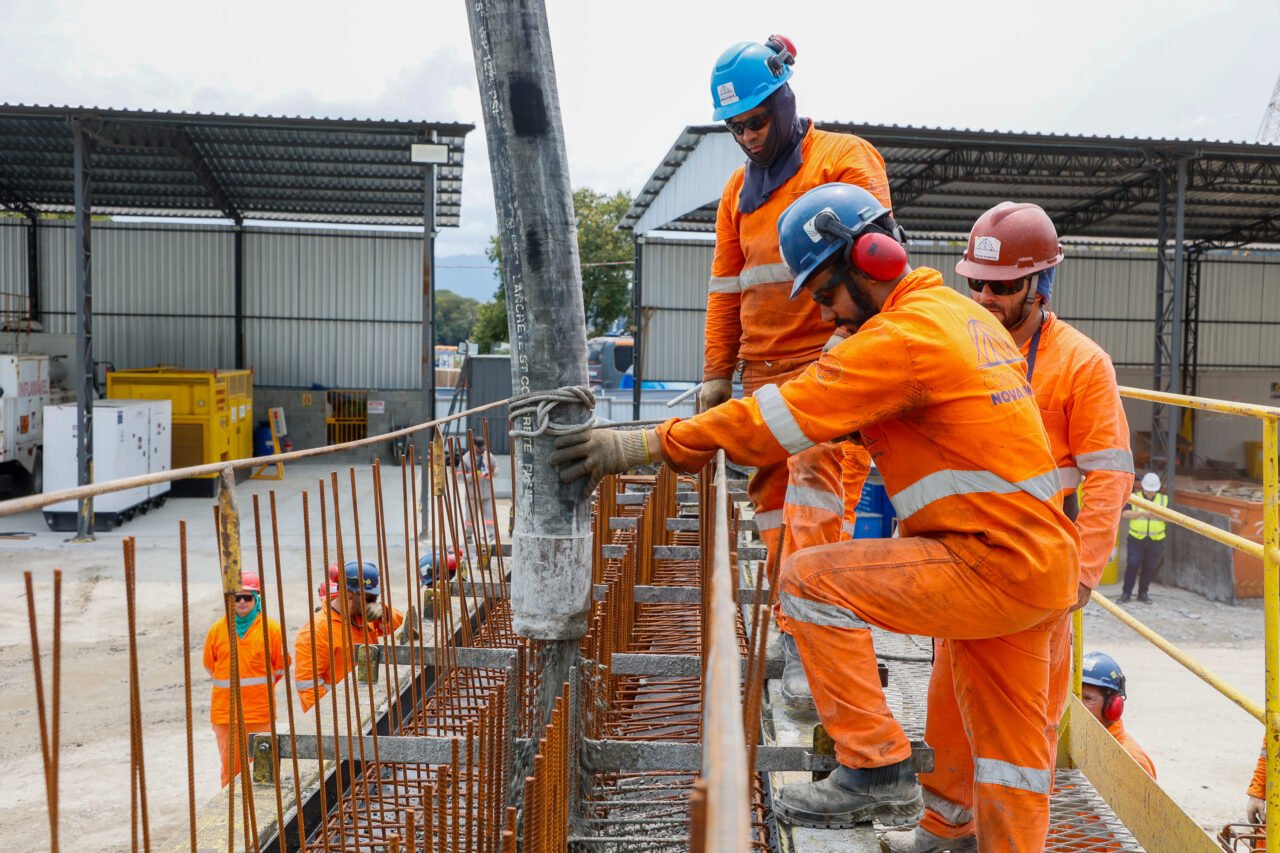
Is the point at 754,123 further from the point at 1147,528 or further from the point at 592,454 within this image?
the point at 1147,528

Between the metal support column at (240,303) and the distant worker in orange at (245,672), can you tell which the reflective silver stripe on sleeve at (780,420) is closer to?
the distant worker in orange at (245,672)

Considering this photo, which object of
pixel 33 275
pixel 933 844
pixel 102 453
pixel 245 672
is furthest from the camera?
pixel 33 275

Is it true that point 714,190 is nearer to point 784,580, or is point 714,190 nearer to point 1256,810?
point 1256,810

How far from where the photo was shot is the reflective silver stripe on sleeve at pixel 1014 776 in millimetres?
2752

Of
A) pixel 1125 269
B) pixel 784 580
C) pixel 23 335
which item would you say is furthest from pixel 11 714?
pixel 1125 269

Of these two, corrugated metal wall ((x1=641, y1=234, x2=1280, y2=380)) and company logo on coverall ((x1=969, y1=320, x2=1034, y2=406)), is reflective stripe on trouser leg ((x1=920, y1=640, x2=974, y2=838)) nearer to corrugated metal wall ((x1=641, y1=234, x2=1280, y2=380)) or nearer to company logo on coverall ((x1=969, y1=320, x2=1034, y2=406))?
company logo on coverall ((x1=969, y1=320, x2=1034, y2=406))

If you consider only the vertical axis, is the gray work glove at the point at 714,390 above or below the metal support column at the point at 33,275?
below

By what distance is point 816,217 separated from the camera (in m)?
2.76

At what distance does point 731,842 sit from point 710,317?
3.33 meters

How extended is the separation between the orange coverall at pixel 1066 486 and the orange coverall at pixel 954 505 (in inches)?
12.7

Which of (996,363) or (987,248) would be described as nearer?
(996,363)

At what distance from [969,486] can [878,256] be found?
630 millimetres

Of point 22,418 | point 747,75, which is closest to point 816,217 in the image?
point 747,75

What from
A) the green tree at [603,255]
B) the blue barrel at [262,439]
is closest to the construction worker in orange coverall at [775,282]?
the blue barrel at [262,439]
